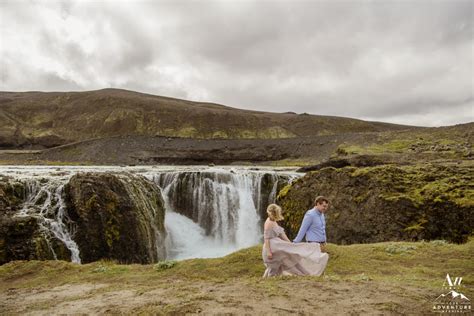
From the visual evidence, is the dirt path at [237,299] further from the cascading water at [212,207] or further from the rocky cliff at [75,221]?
the cascading water at [212,207]

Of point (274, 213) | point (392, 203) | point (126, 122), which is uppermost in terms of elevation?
point (126, 122)

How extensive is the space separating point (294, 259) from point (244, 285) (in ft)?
5.02

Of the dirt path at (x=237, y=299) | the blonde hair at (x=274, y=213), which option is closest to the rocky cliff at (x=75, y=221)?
the dirt path at (x=237, y=299)

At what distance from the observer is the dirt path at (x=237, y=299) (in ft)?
22.0

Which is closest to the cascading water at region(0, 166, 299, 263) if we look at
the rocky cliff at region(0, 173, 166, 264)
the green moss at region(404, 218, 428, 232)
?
the rocky cliff at region(0, 173, 166, 264)

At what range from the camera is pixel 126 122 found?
365ft

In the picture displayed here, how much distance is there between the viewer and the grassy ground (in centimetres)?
697

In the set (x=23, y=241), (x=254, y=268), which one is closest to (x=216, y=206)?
(x=23, y=241)

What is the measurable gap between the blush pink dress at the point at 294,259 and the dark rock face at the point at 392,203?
816 centimetres

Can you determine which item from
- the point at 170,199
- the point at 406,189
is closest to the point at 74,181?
the point at 170,199

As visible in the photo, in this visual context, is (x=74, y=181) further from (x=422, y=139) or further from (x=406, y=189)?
(x=422, y=139)

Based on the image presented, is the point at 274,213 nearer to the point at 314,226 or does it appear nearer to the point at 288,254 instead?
the point at 288,254

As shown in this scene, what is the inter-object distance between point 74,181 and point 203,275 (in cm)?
1070

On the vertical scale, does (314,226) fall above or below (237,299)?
above
